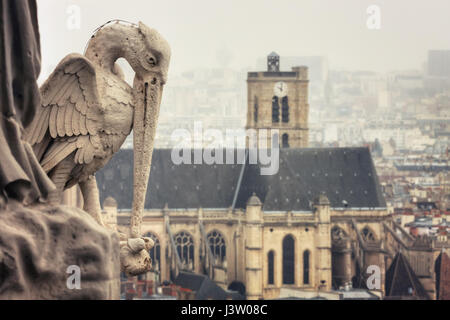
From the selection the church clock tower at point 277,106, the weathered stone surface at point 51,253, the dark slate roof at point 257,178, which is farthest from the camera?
the church clock tower at point 277,106

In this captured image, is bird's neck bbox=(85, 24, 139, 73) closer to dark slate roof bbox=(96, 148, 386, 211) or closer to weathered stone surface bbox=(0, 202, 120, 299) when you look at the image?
weathered stone surface bbox=(0, 202, 120, 299)

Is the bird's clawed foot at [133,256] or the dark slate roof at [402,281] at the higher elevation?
the bird's clawed foot at [133,256]

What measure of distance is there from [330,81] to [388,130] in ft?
66.4

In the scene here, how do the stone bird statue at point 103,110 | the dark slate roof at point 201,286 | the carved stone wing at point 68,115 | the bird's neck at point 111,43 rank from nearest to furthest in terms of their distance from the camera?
the carved stone wing at point 68,115 → the stone bird statue at point 103,110 → the bird's neck at point 111,43 → the dark slate roof at point 201,286

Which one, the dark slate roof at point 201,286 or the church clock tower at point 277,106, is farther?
the church clock tower at point 277,106

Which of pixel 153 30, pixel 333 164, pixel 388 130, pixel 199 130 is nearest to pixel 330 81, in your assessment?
pixel 388 130

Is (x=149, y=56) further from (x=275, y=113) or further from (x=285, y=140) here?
(x=275, y=113)

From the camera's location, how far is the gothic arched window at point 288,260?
279 ft

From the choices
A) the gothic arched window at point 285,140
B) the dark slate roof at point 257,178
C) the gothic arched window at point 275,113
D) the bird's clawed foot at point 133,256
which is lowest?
the dark slate roof at point 257,178

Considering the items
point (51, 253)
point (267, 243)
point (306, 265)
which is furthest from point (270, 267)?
point (51, 253)

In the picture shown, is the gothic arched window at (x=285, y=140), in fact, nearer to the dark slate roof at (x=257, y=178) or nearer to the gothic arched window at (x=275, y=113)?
the gothic arched window at (x=275, y=113)
